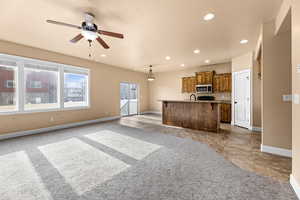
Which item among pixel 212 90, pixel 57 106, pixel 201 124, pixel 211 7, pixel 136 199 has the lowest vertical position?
pixel 136 199

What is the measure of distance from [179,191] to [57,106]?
5.22 meters

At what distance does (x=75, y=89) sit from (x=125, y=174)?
4753 mm

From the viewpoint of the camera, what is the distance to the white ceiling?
221 centimetres

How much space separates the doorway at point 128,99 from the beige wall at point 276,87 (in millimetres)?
6467

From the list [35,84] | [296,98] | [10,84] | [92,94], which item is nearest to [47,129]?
[35,84]

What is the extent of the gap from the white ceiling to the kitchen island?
2034 mm

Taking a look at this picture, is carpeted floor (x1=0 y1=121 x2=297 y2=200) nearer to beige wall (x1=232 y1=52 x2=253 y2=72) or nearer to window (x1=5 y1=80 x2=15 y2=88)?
window (x1=5 y1=80 x2=15 y2=88)

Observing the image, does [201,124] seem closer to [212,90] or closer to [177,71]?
[212,90]

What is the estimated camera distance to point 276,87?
105 inches

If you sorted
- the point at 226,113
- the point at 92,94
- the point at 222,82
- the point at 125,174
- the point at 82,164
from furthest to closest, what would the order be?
1. the point at 222,82
2. the point at 92,94
3. the point at 226,113
4. the point at 82,164
5. the point at 125,174

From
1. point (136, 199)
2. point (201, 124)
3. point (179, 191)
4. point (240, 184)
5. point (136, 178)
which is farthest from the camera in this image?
point (201, 124)

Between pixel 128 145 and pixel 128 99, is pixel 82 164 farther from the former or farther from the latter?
pixel 128 99

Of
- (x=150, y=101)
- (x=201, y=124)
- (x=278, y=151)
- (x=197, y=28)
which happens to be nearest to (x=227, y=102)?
(x=201, y=124)

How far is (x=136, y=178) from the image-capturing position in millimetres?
1916
